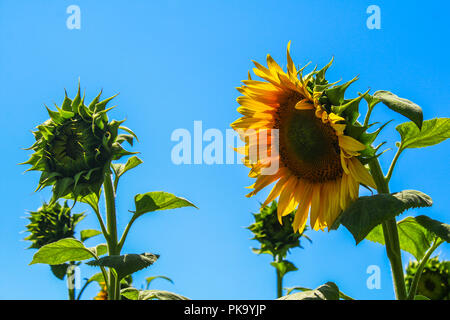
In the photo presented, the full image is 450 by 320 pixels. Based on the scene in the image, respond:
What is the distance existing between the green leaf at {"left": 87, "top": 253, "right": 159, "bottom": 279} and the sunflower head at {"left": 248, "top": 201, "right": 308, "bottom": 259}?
134cm

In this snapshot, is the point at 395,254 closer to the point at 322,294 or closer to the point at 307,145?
the point at 322,294

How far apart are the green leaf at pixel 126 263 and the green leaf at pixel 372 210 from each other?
904mm

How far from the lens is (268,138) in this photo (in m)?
2.66

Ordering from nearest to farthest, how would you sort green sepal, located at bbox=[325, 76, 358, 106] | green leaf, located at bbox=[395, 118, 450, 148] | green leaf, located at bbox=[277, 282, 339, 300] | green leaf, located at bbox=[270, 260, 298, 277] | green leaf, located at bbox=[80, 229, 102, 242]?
green leaf, located at bbox=[277, 282, 339, 300]
green sepal, located at bbox=[325, 76, 358, 106]
green leaf, located at bbox=[395, 118, 450, 148]
green leaf, located at bbox=[270, 260, 298, 277]
green leaf, located at bbox=[80, 229, 102, 242]

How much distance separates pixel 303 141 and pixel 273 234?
1241 mm

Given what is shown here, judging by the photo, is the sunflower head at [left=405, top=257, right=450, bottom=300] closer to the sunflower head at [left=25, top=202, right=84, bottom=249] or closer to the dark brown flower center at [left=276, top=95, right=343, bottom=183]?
the dark brown flower center at [left=276, top=95, right=343, bottom=183]

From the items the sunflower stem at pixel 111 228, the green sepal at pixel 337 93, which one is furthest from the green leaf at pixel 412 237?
the sunflower stem at pixel 111 228

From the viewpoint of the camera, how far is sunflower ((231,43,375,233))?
2.03 meters

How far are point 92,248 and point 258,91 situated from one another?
124 centimetres

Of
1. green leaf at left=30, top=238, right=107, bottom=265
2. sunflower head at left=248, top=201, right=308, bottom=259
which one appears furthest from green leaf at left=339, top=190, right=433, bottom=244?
sunflower head at left=248, top=201, right=308, bottom=259

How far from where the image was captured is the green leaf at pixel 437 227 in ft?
6.07

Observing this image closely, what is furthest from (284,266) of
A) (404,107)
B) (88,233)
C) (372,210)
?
(404,107)
